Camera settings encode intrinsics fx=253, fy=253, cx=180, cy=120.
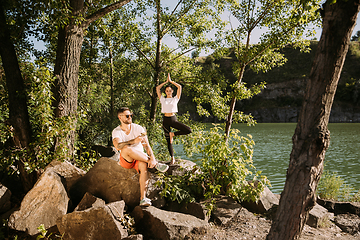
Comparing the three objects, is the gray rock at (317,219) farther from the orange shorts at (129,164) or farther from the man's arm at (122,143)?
the man's arm at (122,143)

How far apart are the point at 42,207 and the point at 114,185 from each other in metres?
1.21

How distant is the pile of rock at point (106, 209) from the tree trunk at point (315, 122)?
1.62 m

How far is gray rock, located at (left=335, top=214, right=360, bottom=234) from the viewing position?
4762mm

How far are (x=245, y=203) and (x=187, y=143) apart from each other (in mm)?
6216

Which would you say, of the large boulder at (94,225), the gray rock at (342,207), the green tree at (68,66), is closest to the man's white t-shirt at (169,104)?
the green tree at (68,66)

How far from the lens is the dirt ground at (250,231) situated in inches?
159

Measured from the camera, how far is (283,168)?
1625cm

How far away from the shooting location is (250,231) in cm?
426

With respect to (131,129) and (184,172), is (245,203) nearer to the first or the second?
(184,172)

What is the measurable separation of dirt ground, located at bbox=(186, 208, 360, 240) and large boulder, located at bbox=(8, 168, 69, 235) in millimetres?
2282

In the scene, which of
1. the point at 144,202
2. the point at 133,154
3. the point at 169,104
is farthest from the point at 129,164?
the point at 169,104

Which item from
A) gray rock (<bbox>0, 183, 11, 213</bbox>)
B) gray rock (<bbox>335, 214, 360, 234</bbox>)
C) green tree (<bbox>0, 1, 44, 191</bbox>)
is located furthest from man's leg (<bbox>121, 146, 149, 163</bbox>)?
gray rock (<bbox>335, 214, 360, 234</bbox>)

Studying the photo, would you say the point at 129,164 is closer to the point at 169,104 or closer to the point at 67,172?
the point at 67,172

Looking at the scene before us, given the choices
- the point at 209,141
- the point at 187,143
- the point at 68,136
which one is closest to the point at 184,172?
the point at 209,141
